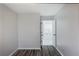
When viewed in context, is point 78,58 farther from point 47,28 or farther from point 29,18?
point 29,18

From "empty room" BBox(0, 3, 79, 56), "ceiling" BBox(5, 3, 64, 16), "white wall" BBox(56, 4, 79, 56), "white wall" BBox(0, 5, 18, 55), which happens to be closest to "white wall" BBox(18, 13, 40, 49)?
"empty room" BBox(0, 3, 79, 56)

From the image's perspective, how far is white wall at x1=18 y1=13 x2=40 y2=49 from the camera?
9.41 feet

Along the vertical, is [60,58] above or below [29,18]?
below

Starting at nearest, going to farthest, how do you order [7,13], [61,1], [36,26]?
→ [61,1]
[7,13]
[36,26]

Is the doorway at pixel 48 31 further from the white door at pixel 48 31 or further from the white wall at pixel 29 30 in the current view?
the white wall at pixel 29 30

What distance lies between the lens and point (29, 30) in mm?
3373

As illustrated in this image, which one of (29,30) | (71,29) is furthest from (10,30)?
(71,29)

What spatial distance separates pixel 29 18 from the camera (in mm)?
3113

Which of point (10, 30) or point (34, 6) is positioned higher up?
point (34, 6)

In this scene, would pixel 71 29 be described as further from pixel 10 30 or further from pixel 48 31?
pixel 10 30

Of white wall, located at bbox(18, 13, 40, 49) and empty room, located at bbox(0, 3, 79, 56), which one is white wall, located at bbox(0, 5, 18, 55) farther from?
white wall, located at bbox(18, 13, 40, 49)

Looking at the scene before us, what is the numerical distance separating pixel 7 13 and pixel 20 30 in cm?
85

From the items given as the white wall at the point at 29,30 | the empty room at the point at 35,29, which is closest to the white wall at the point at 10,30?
the empty room at the point at 35,29

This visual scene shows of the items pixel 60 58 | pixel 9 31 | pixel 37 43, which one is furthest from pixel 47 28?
pixel 60 58
